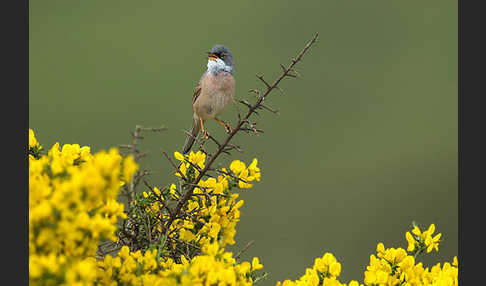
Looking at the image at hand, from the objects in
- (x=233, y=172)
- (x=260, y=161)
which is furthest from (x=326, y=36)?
(x=233, y=172)

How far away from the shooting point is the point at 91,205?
88.9 inches

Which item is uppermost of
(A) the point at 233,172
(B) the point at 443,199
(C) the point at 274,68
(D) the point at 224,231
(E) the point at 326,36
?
(E) the point at 326,36

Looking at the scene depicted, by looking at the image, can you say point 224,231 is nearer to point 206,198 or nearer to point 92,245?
point 206,198

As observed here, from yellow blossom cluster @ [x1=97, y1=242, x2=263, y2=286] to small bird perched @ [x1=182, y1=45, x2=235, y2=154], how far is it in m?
2.37

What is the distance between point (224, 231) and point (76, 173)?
130 cm

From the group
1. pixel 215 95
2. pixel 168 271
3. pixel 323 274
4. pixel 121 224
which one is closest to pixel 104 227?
pixel 168 271

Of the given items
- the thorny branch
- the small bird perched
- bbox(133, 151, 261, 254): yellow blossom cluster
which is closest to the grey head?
the small bird perched

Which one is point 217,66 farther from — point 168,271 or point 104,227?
point 104,227

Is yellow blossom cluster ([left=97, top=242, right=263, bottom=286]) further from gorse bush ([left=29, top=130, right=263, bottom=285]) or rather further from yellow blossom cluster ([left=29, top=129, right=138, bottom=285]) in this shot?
yellow blossom cluster ([left=29, top=129, right=138, bottom=285])

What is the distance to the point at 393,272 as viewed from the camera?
340 cm

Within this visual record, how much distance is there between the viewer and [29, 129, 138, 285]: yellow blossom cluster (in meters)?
2.08

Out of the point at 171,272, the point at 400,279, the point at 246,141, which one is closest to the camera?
the point at 171,272

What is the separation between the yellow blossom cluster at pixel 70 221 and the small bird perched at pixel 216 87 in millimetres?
2708

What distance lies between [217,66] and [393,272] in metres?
2.55
